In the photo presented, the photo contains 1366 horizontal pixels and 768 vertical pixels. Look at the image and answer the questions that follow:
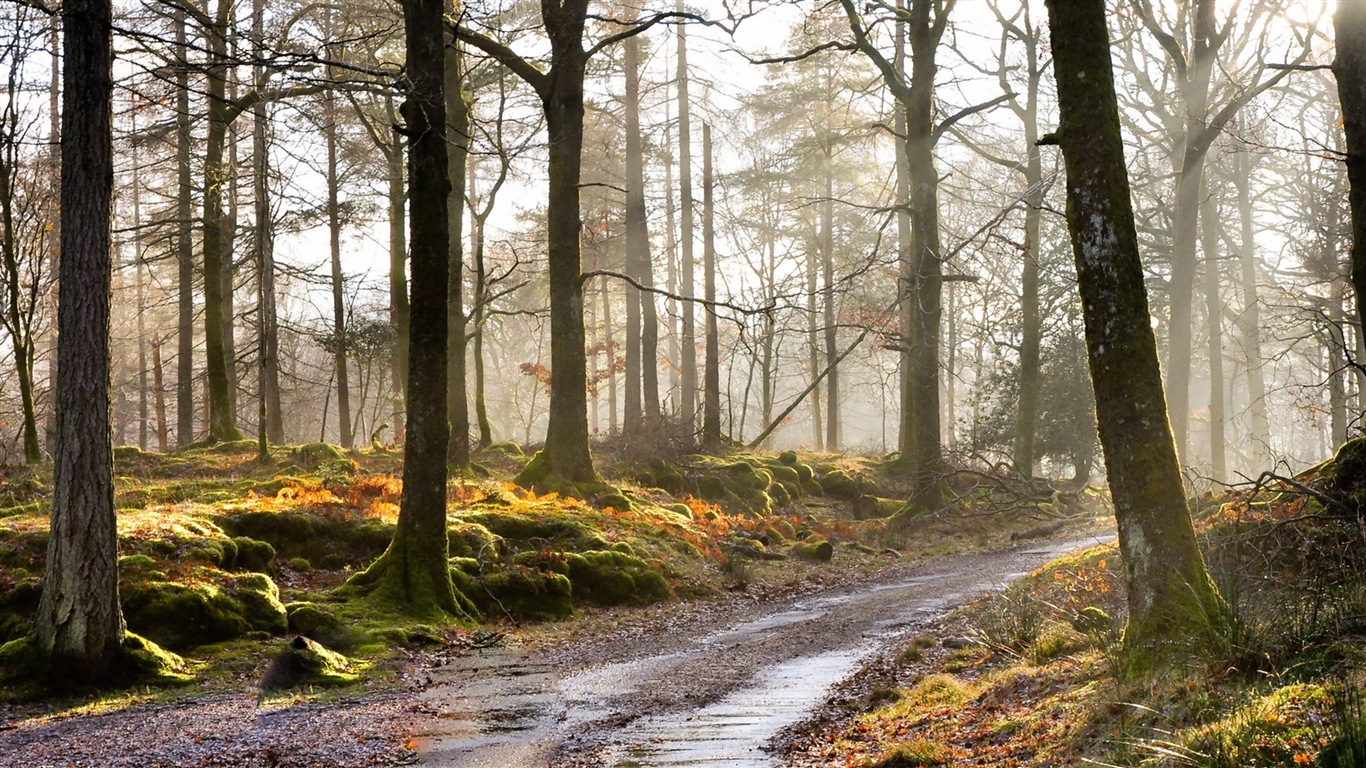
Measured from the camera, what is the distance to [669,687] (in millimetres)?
8102

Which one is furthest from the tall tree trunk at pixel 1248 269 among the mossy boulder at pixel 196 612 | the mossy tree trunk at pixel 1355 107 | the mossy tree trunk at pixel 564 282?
the mossy boulder at pixel 196 612

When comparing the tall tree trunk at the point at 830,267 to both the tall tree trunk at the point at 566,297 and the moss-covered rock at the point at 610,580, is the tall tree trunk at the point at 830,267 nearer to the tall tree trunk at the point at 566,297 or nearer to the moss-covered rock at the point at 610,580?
the tall tree trunk at the point at 566,297

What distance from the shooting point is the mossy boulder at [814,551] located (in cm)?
1589

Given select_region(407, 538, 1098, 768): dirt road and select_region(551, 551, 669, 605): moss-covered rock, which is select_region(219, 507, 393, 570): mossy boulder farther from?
select_region(407, 538, 1098, 768): dirt road

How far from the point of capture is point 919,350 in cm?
1931

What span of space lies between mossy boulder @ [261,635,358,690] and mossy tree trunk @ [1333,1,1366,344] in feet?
28.9

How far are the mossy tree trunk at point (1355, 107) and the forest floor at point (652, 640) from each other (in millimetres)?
1651

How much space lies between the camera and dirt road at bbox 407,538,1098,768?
6.25 metres

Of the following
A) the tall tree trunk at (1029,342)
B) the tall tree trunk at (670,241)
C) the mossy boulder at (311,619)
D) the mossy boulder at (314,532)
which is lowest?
the mossy boulder at (311,619)

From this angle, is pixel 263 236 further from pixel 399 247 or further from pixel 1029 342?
pixel 1029 342

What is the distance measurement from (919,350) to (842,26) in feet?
37.5

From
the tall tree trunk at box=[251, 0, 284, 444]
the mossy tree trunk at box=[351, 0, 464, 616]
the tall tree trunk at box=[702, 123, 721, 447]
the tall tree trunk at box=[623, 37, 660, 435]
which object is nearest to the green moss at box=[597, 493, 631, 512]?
the mossy tree trunk at box=[351, 0, 464, 616]

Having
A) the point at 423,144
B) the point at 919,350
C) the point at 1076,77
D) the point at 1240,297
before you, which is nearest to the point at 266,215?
the point at 423,144

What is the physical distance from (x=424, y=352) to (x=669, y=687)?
15.1 feet
